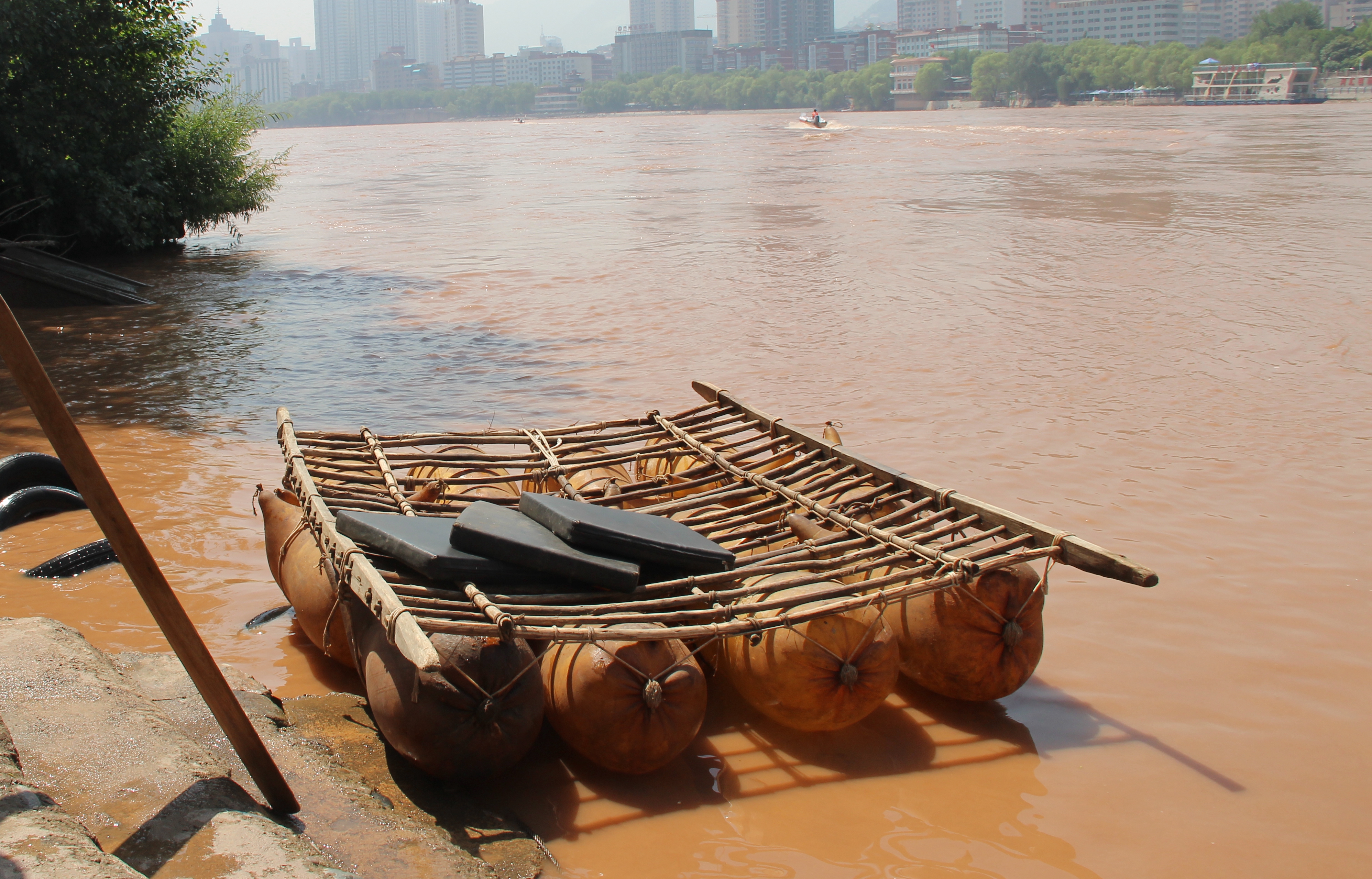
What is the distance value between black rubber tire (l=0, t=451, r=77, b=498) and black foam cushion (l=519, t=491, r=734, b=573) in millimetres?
4297

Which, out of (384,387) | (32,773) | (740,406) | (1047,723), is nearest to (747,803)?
(1047,723)

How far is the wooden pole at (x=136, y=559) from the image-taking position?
104 inches

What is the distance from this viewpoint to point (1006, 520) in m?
4.61

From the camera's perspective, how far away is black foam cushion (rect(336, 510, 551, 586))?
12.8 ft

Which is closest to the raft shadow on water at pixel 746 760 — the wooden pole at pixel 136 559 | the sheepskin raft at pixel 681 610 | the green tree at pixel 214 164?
the sheepskin raft at pixel 681 610

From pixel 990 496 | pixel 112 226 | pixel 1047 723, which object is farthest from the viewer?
pixel 112 226

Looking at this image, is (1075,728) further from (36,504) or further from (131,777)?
(36,504)

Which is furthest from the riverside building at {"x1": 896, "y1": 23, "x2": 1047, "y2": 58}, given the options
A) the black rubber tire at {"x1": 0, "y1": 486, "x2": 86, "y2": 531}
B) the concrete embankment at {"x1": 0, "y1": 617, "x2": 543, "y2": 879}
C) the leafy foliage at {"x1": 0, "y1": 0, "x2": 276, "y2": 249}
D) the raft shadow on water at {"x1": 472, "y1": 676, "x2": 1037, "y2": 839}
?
the concrete embankment at {"x1": 0, "y1": 617, "x2": 543, "y2": 879}

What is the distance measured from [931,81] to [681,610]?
123 meters

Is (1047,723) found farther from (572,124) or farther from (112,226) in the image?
(572,124)

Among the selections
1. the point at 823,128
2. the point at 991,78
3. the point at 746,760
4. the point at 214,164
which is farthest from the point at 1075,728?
the point at 991,78

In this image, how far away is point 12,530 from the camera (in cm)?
652

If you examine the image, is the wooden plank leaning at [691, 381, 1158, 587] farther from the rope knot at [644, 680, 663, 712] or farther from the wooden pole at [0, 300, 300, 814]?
the wooden pole at [0, 300, 300, 814]

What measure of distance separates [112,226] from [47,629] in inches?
627
